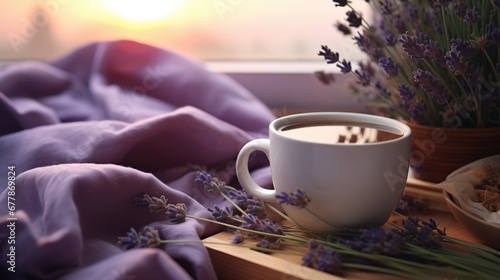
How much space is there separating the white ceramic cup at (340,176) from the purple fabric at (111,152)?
0.36 ft

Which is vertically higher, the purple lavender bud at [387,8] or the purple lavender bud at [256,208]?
the purple lavender bud at [387,8]

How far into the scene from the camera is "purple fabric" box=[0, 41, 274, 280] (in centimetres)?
49

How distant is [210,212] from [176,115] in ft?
0.46

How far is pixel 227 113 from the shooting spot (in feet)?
2.71

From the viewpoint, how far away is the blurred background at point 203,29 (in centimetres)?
105

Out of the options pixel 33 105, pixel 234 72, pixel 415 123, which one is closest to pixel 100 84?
A: pixel 33 105

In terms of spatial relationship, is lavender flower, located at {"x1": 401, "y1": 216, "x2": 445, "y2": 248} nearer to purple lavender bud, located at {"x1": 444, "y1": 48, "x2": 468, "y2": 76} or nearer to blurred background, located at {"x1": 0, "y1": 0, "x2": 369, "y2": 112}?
purple lavender bud, located at {"x1": 444, "y1": 48, "x2": 468, "y2": 76}

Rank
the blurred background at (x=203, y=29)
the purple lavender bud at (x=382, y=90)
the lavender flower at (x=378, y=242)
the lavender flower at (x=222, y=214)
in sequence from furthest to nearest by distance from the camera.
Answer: the blurred background at (x=203, y=29), the purple lavender bud at (x=382, y=90), the lavender flower at (x=222, y=214), the lavender flower at (x=378, y=242)

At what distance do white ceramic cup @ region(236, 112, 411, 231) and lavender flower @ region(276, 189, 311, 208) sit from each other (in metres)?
0.01

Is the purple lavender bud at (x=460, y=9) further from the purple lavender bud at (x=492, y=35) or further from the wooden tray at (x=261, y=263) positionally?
→ the wooden tray at (x=261, y=263)

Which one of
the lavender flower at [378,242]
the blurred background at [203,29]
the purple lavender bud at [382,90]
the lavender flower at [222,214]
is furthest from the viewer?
the blurred background at [203,29]

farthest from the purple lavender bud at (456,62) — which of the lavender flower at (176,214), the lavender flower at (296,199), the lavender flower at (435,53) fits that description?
the lavender flower at (176,214)

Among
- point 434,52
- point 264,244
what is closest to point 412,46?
point 434,52

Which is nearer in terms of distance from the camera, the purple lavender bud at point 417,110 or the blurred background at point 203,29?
the purple lavender bud at point 417,110
